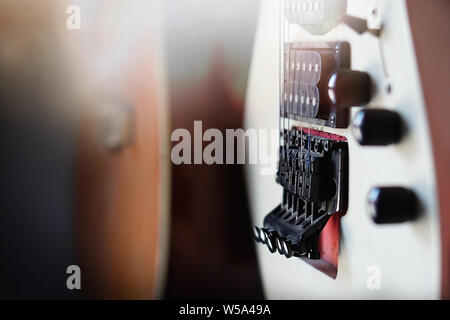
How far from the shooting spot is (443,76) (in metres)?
0.62

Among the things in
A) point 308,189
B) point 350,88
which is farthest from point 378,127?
point 308,189

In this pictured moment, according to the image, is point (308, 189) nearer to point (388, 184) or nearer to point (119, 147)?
point (388, 184)

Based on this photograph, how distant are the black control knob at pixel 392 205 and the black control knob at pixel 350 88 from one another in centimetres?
11

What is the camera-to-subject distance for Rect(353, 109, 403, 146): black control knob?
641mm

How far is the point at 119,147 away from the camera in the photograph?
3.56 ft

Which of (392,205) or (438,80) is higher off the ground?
(438,80)

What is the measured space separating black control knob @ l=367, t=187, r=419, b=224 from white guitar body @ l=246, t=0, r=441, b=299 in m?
0.01

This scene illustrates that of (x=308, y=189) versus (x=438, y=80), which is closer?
(x=438, y=80)

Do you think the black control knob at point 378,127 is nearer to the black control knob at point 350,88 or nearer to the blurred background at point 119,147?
the black control knob at point 350,88

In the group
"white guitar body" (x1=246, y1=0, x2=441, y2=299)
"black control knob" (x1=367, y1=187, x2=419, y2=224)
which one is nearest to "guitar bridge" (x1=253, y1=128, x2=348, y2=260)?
"white guitar body" (x1=246, y1=0, x2=441, y2=299)

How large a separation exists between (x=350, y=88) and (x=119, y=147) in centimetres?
53

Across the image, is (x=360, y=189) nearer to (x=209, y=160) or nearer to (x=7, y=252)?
(x=209, y=160)

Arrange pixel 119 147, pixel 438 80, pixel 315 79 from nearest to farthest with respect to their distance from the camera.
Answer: pixel 438 80 < pixel 315 79 < pixel 119 147

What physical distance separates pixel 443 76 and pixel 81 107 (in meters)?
0.68
